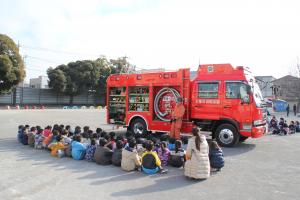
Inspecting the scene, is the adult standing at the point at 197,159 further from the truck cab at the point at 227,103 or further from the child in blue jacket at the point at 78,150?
the truck cab at the point at 227,103

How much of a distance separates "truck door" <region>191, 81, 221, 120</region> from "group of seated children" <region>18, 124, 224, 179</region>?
3134 mm

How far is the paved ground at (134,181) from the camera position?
19.7 feet

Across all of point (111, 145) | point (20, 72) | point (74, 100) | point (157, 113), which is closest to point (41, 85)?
point (74, 100)

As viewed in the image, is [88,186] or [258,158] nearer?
[88,186]

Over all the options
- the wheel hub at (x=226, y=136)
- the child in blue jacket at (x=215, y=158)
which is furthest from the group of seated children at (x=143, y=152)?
the wheel hub at (x=226, y=136)

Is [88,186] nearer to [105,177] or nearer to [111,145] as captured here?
[105,177]

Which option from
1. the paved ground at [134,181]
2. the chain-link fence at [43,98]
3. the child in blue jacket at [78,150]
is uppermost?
the chain-link fence at [43,98]

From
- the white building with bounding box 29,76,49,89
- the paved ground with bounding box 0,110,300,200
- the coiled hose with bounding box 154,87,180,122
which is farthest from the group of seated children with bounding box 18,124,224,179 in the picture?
the white building with bounding box 29,76,49,89

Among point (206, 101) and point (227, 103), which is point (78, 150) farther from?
point (227, 103)

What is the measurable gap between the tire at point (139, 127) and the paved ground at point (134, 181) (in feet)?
16.3

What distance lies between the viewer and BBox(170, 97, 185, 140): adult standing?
12062mm

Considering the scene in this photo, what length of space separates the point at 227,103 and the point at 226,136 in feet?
4.14

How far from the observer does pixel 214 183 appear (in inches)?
270

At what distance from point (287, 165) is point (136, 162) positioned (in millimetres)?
4430
